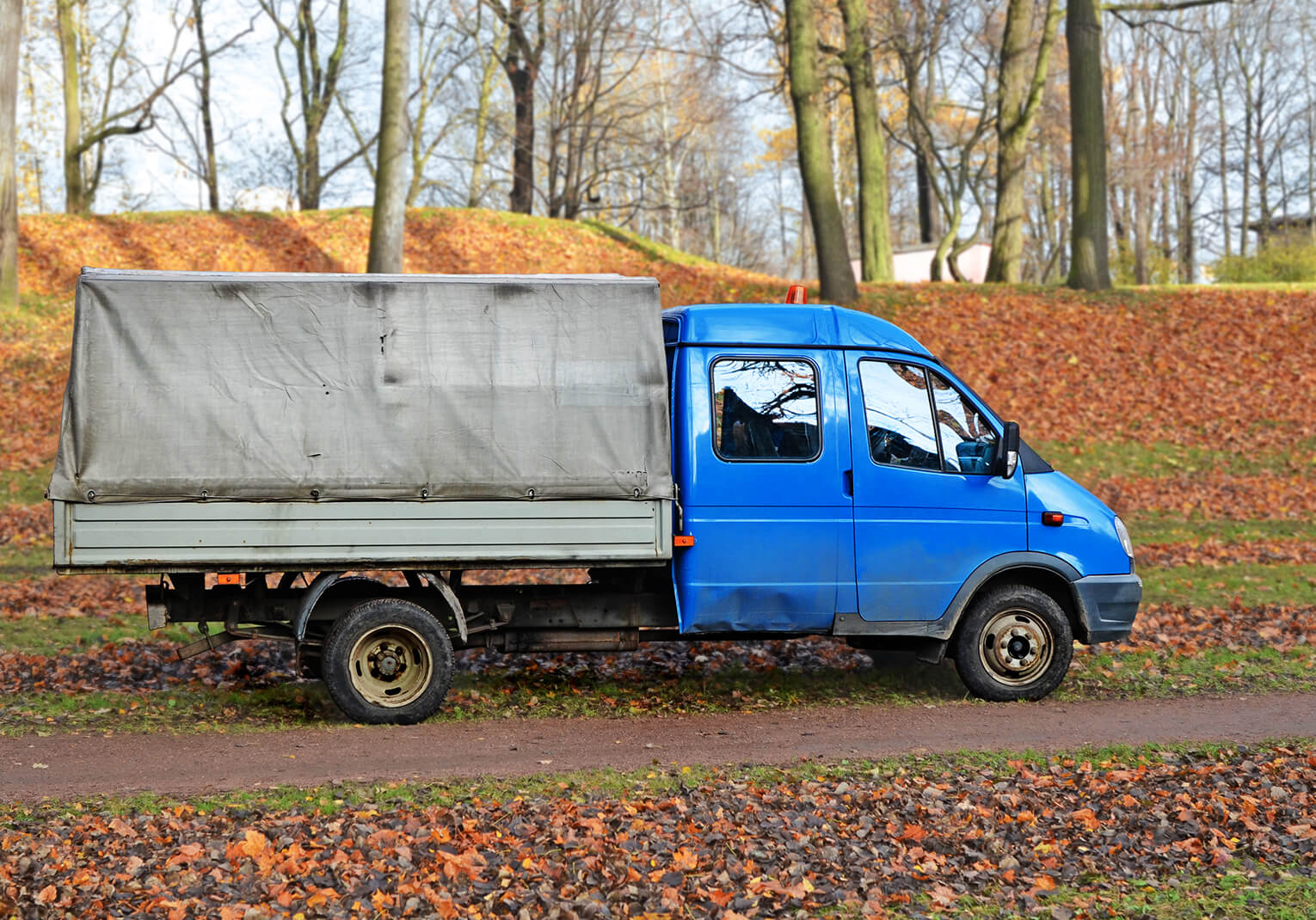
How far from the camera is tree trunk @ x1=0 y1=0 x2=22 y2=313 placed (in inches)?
803

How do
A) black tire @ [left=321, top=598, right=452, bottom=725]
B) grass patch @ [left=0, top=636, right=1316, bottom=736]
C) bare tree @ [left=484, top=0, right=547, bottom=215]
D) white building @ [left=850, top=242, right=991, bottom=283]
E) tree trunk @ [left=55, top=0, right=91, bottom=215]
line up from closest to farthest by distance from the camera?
1. black tire @ [left=321, top=598, right=452, bottom=725]
2. grass patch @ [left=0, top=636, right=1316, bottom=736]
3. tree trunk @ [left=55, top=0, right=91, bottom=215]
4. bare tree @ [left=484, top=0, right=547, bottom=215]
5. white building @ [left=850, top=242, right=991, bottom=283]

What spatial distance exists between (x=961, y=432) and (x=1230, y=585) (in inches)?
221

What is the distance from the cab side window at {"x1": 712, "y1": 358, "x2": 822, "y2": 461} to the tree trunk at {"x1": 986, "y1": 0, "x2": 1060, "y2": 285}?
745 inches

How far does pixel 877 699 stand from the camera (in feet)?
28.1

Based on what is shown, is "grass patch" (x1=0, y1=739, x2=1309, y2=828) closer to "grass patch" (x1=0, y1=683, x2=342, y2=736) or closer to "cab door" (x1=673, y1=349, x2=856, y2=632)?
"cab door" (x1=673, y1=349, x2=856, y2=632)

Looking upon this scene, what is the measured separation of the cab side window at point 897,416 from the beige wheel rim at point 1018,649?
49.2 inches

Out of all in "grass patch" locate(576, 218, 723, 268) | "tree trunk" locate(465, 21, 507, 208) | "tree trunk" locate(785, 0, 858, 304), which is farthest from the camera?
"tree trunk" locate(465, 21, 507, 208)

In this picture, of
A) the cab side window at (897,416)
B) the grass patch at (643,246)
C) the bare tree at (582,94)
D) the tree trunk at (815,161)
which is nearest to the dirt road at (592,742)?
the cab side window at (897,416)

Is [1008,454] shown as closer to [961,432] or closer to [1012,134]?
[961,432]

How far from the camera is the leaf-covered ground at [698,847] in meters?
4.81

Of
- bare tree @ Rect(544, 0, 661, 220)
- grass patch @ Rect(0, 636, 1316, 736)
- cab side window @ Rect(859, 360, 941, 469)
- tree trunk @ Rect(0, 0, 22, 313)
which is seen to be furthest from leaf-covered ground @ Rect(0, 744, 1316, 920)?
bare tree @ Rect(544, 0, 661, 220)

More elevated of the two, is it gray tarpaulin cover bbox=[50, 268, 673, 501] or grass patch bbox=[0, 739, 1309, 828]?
gray tarpaulin cover bbox=[50, 268, 673, 501]

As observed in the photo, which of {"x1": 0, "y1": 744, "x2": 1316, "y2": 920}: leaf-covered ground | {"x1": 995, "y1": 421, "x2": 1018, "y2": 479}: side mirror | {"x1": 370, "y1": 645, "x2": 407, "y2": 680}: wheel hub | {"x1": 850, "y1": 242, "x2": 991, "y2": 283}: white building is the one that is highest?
{"x1": 850, "y1": 242, "x2": 991, "y2": 283}: white building

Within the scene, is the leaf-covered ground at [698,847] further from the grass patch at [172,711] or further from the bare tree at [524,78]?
the bare tree at [524,78]
